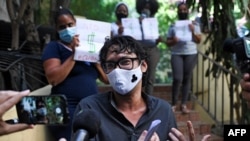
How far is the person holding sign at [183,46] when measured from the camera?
7105mm

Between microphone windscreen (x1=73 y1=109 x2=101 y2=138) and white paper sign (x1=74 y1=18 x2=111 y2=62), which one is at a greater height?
white paper sign (x1=74 y1=18 x2=111 y2=62)

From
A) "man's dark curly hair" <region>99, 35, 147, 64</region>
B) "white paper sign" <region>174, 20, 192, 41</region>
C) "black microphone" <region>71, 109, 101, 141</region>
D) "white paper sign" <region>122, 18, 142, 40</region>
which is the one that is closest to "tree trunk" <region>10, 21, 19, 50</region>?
"white paper sign" <region>122, 18, 142, 40</region>

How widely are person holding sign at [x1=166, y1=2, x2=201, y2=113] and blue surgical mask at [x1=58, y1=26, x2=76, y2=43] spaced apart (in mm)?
3387

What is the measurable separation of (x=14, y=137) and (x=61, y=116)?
1.58m

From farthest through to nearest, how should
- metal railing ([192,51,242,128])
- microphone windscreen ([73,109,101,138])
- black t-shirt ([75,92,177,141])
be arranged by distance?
Answer: metal railing ([192,51,242,128])
black t-shirt ([75,92,177,141])
microphone windscreen ([73,109,101,138])

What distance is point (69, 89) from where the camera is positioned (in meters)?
3.76

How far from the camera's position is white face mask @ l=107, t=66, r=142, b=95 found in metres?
2.83

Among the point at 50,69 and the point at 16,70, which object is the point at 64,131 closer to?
the point at 50,69

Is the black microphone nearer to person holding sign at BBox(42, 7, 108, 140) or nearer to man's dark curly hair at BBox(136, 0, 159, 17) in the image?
person holding sign at BBox(42, 7, 108, 140)

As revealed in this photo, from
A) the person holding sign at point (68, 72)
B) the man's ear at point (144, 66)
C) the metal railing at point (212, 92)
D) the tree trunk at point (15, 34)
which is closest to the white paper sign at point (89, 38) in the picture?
the person holding sign at point (68, 72)

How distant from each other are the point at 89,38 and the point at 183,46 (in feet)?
11.7

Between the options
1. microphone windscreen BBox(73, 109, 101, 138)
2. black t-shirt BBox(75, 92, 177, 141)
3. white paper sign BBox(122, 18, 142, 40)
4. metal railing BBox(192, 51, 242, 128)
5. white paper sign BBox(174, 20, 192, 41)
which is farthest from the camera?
metal railing BBox(192, 51, 242, 128)

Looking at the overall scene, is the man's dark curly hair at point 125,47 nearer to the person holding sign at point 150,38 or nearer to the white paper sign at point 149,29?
the person holding sign at point 150,38

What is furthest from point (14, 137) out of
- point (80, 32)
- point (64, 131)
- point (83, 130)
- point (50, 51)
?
point (83, 130)
